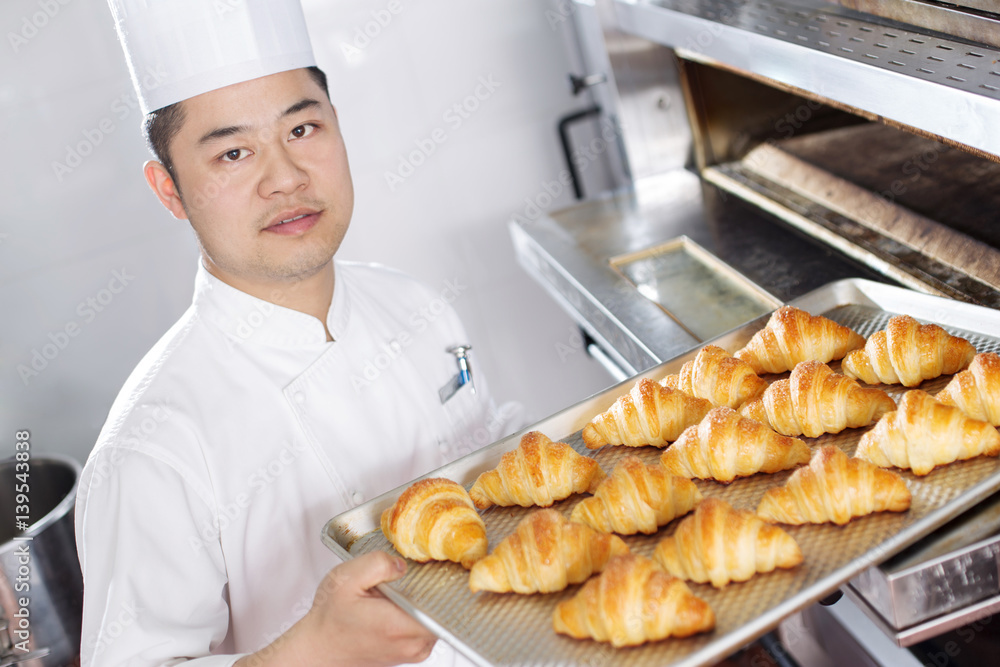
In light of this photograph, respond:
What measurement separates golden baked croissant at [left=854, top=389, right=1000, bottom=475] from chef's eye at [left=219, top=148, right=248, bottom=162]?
1055mm

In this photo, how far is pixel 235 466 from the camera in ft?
4.66

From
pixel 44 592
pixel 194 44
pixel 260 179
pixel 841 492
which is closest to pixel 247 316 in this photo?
pixel 260 179

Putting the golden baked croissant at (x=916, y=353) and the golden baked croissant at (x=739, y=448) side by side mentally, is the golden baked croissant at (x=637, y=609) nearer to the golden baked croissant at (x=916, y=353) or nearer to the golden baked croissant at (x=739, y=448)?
the golden baked croissant at (x=739, y=448)

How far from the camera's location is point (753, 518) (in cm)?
94

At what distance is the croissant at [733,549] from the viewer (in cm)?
91

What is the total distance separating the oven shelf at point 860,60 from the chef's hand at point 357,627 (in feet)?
2.81

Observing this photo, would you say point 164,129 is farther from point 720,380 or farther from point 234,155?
point 720,380

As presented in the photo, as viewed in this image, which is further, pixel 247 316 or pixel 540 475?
pixel 247 316

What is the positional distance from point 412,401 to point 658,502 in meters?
0.74

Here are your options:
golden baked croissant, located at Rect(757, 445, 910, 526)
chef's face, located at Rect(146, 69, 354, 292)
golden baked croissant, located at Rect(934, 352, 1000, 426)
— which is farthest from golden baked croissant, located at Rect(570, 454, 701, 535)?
chef's face, located at Rect(146, 69, 354, 292)

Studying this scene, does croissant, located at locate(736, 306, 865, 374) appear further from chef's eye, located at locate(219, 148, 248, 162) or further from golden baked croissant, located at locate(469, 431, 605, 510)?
chef's eye, located at locate(219, 148, 248, 162)

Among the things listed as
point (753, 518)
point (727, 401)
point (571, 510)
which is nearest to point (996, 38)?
point (727, 401)

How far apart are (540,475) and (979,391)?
56cm

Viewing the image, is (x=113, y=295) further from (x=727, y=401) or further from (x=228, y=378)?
(x=727, y=401)
